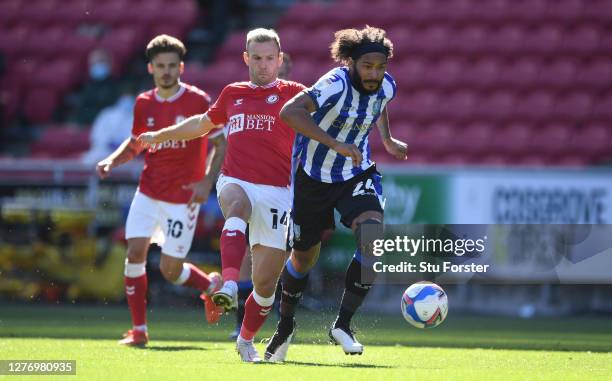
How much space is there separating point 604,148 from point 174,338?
7.32 metres

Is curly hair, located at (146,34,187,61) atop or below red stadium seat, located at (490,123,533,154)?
atop

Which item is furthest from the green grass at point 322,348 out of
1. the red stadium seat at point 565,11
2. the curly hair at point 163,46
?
the red stadium seat at point 565,11

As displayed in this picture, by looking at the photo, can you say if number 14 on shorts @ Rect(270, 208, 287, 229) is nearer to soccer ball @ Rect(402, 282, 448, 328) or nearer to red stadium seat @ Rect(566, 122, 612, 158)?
soccer ball @ Rect(402, 282, 448, 328)

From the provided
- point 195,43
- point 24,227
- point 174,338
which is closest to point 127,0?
point 195,43

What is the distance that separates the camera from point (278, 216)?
7.53 m

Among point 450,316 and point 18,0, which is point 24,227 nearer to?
point 450,316

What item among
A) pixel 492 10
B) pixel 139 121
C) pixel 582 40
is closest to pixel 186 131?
pixel 139 121

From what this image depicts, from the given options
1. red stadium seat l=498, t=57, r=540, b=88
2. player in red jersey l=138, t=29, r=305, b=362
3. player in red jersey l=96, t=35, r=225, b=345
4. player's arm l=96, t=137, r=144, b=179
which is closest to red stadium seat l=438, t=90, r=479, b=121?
red stadium seat l=498, t=57, r=540, b=88

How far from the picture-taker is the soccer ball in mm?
7480

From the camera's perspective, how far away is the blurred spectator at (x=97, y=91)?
1745 centimetres

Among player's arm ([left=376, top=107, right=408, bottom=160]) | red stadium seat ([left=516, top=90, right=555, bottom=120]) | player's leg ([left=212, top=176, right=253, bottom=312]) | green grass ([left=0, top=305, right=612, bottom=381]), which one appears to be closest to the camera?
green grass ([left=0, top=305, right=612, bottom=381])

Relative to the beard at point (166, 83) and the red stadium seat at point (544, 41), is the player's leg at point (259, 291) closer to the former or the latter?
the beard at point (166, 83)

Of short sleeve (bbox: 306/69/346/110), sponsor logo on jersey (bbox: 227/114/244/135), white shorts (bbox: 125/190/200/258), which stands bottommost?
white shorts (bbox: 125/190/200/258)

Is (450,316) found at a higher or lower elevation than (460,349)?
lower
